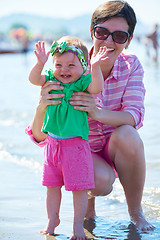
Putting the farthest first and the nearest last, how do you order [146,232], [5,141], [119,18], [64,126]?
[5,141]
[119,18]
[146,232]
[64,126]

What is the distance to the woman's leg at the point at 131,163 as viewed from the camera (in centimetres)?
267

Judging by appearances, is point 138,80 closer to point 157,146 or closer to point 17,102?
point 157,146

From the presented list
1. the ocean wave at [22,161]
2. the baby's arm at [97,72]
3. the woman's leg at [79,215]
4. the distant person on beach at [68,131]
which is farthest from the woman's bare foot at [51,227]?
the ocean wave at [22,161]

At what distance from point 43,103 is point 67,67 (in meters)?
0.26

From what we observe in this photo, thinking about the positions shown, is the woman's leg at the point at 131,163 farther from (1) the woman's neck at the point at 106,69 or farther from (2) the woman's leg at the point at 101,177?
(1) the woman's neck at the point at 106,69

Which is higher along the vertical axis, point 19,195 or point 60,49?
point 60,49

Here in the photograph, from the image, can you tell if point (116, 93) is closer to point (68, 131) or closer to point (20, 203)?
point (68, 131)

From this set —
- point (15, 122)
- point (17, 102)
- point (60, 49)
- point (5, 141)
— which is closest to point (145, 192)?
point (60, 49)

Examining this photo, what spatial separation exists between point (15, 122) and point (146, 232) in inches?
167

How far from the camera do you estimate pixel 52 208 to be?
2461mm

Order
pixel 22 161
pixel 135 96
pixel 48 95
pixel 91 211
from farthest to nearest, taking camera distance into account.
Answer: pixel 22 161 < pixel 91 211 < pixel 135 96 < pixel 48 95

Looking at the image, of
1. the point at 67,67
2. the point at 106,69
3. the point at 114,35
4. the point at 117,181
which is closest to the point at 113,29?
the point at 114,35

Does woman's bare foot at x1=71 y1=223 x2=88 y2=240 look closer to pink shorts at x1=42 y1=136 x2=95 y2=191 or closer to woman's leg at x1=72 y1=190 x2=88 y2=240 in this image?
woman's leg at x1=72 y1=190 x2=88 y2=240

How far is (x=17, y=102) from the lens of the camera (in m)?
8.53
